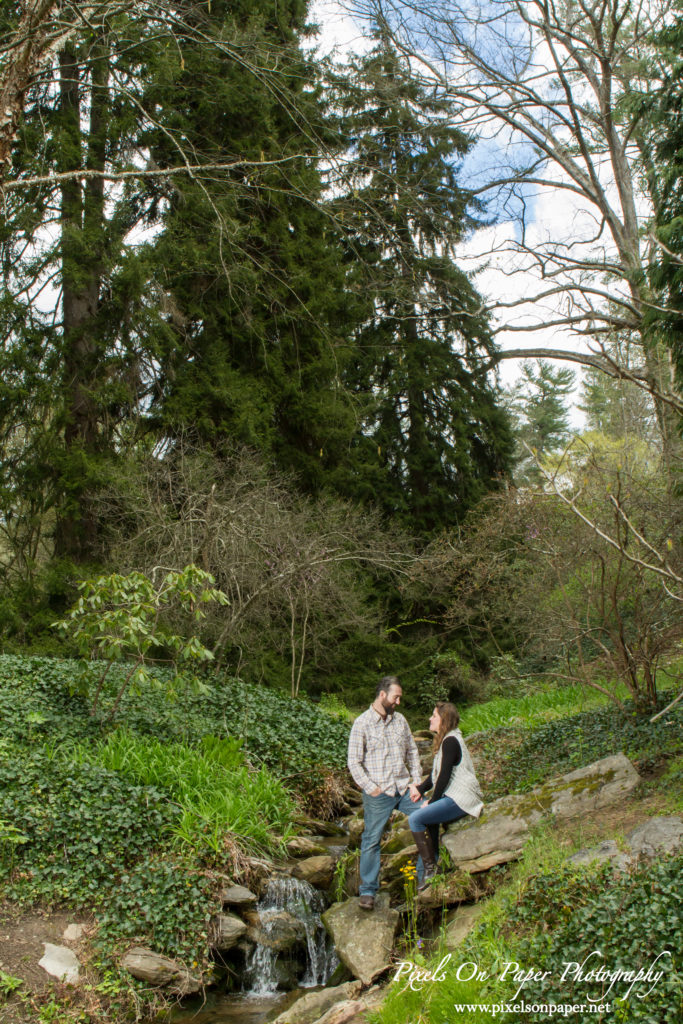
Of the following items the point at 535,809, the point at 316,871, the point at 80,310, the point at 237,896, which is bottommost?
the point at 316,871

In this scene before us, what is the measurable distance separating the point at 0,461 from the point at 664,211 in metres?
9.18

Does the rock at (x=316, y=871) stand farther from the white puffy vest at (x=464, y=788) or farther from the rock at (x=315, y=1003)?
the white puffy vest at (x=464, y=788)

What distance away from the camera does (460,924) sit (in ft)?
16.1

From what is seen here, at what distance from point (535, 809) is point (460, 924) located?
1403 mm

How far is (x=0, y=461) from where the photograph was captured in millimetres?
10930

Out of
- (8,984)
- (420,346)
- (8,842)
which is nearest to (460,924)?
(8,984)

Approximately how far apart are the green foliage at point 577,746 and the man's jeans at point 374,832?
187 centimetres

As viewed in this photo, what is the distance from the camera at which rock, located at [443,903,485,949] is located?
4.62m

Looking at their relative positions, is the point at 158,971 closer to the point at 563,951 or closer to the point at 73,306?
the point at 563,951

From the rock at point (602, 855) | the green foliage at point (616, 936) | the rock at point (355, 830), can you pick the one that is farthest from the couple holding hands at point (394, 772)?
the rock at point (355, 830)

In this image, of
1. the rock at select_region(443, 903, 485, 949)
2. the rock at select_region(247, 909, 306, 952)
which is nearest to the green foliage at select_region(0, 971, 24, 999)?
the rock at select_region(247, 909, 306, 952)

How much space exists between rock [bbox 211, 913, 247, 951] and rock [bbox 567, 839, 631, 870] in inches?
105

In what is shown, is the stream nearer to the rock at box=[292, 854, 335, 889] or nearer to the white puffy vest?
the rock at box=[292, 854, 335, 889]

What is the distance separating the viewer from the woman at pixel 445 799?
17.9 ft
